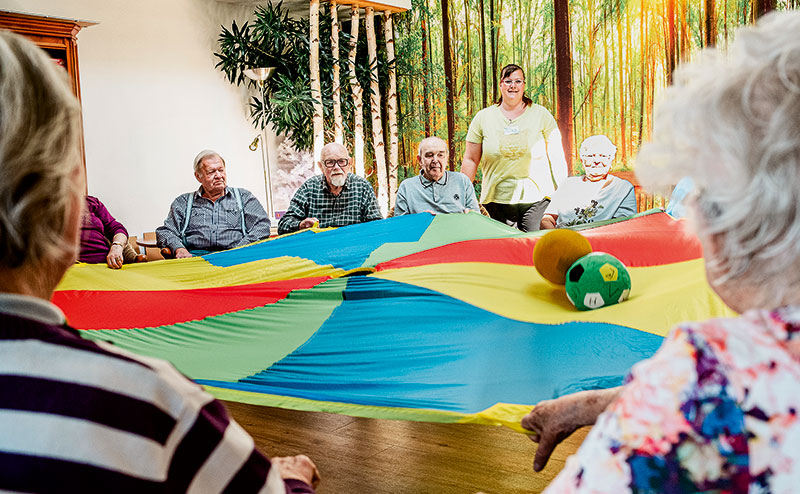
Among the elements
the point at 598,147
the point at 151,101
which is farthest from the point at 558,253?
the point at 151,101

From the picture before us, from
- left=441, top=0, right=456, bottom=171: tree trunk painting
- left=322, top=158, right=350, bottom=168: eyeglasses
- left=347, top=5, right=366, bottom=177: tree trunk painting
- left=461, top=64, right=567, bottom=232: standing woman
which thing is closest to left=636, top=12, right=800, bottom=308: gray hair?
left=322, top=158, right=350, bottom=168: eyeglasses

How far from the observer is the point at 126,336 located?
2473mm

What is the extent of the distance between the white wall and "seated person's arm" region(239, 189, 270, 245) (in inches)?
74.8

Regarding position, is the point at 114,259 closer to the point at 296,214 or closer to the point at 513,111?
the point at 296,214

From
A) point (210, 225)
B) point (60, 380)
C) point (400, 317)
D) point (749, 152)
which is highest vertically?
point (749, 152)

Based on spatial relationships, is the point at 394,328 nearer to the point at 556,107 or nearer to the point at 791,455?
the point at 791,455

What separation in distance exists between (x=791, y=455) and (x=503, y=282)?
211 cm

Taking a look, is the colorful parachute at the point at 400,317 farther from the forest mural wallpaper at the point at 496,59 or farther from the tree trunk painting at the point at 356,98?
the tree trunk painting at the point at 356,98

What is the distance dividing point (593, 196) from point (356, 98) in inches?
128

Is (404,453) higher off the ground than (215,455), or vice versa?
(215,455)

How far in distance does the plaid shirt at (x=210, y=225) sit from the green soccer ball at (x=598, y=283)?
230cm

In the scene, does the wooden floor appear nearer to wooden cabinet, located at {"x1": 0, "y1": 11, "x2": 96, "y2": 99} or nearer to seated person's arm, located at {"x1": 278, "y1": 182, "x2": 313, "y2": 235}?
seated person's arm, located at {"x1": 278, "y1": 182, "x2": 313, "y2": 235}

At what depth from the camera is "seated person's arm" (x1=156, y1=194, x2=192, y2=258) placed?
13.1 ft

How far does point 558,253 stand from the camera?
253 cm
